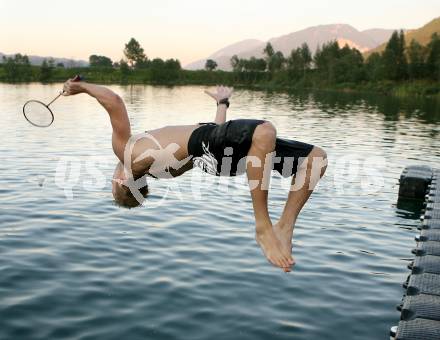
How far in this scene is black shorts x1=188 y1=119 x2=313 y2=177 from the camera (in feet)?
21.7

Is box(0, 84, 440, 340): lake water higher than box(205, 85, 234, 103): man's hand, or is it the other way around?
box(205, 85, 234, 103): man's hand

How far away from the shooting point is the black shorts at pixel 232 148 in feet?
21.7

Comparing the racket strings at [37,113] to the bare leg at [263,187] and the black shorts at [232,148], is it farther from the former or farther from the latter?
the bare leg at [263,187]

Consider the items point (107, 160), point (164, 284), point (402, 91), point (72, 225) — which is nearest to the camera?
point (164, 284)

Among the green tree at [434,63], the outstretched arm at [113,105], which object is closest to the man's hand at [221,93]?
the outstretched arm at [113,105]

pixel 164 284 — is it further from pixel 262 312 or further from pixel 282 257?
pixel 282 257

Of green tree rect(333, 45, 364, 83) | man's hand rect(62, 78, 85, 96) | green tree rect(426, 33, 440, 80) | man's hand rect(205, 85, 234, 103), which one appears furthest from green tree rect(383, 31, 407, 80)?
man's hand rect(62, 78, 85, 96)

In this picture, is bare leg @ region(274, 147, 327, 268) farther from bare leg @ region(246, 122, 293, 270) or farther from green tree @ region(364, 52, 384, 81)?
green tree @ region(364, 52, 384, 81)

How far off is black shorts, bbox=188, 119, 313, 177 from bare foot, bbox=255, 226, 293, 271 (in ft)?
2.75

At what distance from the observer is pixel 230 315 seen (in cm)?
1084

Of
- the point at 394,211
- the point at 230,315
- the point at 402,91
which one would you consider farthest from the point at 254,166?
the point at 402,91

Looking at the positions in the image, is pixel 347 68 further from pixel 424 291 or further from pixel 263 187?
pixel 263 187

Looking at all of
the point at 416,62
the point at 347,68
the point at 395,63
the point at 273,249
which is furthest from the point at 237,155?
the point at 347,68

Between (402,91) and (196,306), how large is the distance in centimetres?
14537
